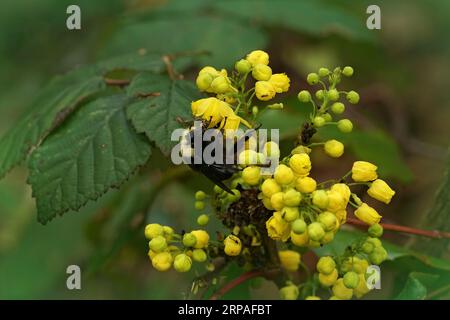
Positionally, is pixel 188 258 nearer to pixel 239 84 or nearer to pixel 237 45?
pixel 239 84

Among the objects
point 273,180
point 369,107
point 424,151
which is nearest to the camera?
point 273,180

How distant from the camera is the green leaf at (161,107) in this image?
5.77 feet

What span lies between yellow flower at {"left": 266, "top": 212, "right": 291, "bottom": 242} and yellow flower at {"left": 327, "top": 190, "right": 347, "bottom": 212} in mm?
103

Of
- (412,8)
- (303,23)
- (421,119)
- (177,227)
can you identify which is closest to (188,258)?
(177,227)

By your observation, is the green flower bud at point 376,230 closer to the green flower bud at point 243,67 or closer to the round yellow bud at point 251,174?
the round yellow bud at point 251,174

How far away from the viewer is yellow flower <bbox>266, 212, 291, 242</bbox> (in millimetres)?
1447

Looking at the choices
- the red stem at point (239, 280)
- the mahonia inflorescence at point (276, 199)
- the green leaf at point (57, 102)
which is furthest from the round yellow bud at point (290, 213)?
the green leaf at point (57, 102)

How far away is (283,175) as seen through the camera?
55.7 inches

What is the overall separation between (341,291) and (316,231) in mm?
324

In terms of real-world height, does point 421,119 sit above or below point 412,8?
below

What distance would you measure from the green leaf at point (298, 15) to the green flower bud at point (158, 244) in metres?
1.84

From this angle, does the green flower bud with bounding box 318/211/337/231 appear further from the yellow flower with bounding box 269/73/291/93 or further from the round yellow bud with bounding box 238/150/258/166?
the yellow flower with bounding box 269/73/291/93

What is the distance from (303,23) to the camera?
326cm
